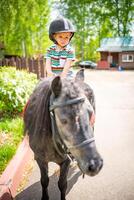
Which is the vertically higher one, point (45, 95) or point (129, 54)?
point (45, 95)

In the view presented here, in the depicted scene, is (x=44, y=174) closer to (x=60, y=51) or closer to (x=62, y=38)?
(x=60, y=51)

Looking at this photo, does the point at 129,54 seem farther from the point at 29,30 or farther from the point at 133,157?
the point at 133,157

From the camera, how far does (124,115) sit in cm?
1116

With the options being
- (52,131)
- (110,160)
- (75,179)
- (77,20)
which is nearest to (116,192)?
(75,179)

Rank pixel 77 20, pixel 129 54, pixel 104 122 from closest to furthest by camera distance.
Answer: pixel 104 122 < pixel 129 54 < pixel 77 20

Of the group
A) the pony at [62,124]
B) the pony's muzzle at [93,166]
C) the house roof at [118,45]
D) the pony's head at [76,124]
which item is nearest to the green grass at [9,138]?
the pony at [62,124]

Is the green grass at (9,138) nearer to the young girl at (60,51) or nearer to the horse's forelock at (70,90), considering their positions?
the young girl at (60,51)

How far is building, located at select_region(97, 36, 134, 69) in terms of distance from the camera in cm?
5431

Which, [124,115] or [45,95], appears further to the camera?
[124,115]

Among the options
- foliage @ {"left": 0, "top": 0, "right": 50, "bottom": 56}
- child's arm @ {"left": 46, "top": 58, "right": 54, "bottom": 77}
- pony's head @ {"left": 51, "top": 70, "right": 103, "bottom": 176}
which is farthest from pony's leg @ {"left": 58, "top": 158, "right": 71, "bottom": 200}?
foliage @ {"left": 0, "top": 0, "right": 50, "bottom": 56}

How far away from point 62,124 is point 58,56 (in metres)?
1.99

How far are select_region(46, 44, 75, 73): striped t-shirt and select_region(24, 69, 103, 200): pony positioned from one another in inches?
36.2

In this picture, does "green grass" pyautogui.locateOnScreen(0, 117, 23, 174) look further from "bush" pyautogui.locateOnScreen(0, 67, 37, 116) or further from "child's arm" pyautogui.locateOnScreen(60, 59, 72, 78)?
"child's arm" pyautogui.locateOnScreen(60, 59, 72, 78)

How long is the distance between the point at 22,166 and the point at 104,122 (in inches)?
181
